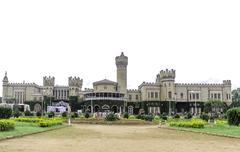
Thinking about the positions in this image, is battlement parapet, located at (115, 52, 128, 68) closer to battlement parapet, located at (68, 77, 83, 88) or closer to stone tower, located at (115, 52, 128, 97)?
stone tower, located at (115, 52, 128, 97)

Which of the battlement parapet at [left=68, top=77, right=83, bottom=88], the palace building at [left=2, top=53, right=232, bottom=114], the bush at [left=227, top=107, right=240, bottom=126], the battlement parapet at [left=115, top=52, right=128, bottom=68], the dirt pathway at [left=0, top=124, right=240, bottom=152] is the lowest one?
the dirt pathway at [left=0, top=124, right=240, bottom=152]

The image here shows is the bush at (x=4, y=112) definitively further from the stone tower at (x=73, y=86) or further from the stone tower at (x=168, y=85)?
the stone tower at (x=168, y=85)

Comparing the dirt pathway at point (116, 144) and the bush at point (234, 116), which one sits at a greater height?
the bush at point (234, 116)

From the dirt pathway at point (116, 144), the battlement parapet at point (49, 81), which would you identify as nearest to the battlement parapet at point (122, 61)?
the battlement parapet at point (49, 81)

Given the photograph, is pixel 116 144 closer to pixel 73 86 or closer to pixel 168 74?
pixel 168 74

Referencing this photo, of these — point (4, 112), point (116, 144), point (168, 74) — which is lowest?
point (116, 144)

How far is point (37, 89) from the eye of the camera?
Result: 117 m

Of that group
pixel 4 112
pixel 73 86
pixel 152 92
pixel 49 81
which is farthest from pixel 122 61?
pixel 4 112

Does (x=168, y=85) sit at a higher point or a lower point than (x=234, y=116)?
higher

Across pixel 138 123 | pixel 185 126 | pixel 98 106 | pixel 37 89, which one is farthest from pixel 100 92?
pixel 185 126

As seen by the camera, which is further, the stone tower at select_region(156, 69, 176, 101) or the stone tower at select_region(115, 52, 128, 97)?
the stone tower at select_region(115, 52, 128, 97)

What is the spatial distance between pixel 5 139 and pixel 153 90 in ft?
303

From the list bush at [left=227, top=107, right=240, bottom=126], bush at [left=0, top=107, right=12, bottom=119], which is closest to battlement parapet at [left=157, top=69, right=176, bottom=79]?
bush at [left=0, top=107, right=12, bottom=119]

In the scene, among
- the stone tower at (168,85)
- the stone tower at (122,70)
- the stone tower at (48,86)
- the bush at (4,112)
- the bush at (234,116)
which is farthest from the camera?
the stone tower at (122,70)
